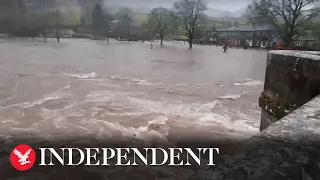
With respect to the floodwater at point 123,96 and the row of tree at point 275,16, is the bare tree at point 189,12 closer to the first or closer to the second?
the row of tree at point 275,16

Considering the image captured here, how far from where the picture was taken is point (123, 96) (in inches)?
152

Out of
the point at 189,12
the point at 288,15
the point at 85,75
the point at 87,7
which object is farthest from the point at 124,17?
the point at 85,75

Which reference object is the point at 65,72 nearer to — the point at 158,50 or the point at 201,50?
the point at 158,50

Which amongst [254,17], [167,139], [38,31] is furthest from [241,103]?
[38,31]

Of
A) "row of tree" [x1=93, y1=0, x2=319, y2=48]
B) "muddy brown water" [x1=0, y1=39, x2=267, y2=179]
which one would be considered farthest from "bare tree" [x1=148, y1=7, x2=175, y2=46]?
"muddy brown water" [x1=0, y1=39, x2=267, y2=179]

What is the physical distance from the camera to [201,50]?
8922 millimetres

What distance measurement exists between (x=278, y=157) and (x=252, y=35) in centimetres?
625

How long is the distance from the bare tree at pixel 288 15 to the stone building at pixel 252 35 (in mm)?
408

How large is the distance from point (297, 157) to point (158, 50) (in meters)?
8.25

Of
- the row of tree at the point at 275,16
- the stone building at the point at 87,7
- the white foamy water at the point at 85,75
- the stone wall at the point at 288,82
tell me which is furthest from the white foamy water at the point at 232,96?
the white foamy water at the point at 85,75

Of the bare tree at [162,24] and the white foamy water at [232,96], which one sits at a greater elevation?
the bare tree at [162,24]

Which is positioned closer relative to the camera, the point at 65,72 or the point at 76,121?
the point at 76,121

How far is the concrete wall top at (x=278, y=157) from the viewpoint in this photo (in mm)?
541

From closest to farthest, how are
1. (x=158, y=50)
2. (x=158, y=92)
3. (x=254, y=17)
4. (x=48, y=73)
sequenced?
1. (x=254, y=17)
2. (x=158, y=92)
3. (x=48, y=73)
4. (x=158, y=50)
